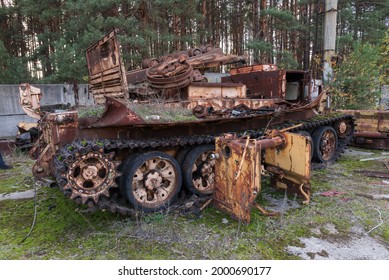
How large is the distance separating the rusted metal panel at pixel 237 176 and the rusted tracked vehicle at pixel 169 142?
1 cm

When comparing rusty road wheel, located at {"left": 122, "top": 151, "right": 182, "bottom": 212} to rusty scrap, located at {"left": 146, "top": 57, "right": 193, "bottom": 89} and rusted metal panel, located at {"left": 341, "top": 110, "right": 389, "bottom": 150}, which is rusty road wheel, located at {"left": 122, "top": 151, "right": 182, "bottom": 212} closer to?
rusty scrap, located at {"left": 146, "top": 57, "right": 193, "bottom": 89}

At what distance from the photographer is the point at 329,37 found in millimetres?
12188

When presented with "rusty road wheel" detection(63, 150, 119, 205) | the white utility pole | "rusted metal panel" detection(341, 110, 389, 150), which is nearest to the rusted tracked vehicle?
"rusty road wheel" detection(63, 150, 119, 205)

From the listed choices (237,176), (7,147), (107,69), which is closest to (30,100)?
(107,69)

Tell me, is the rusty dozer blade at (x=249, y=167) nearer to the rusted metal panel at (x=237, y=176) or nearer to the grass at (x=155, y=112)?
the rusted metal panel at (x=237, y=176)

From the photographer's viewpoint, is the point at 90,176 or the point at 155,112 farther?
the point at 155,112

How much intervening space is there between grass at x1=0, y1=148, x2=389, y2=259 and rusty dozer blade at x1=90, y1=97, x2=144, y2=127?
1383mm

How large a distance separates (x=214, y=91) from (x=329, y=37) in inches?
336

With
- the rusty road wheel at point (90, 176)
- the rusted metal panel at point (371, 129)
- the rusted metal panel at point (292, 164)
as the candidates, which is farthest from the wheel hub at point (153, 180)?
the rusted metal panel at point (371, 129)

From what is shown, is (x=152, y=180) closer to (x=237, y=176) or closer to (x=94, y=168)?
(x=94, y=168)

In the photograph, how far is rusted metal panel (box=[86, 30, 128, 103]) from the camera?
16.6 feet

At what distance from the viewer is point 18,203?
5.43 m

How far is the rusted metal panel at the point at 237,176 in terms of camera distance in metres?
4.17

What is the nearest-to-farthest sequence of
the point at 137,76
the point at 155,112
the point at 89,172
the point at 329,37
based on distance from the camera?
1. the point at 89,172
2. the point at 155,112
3. the point at 137,76
4. the point at 329,37
